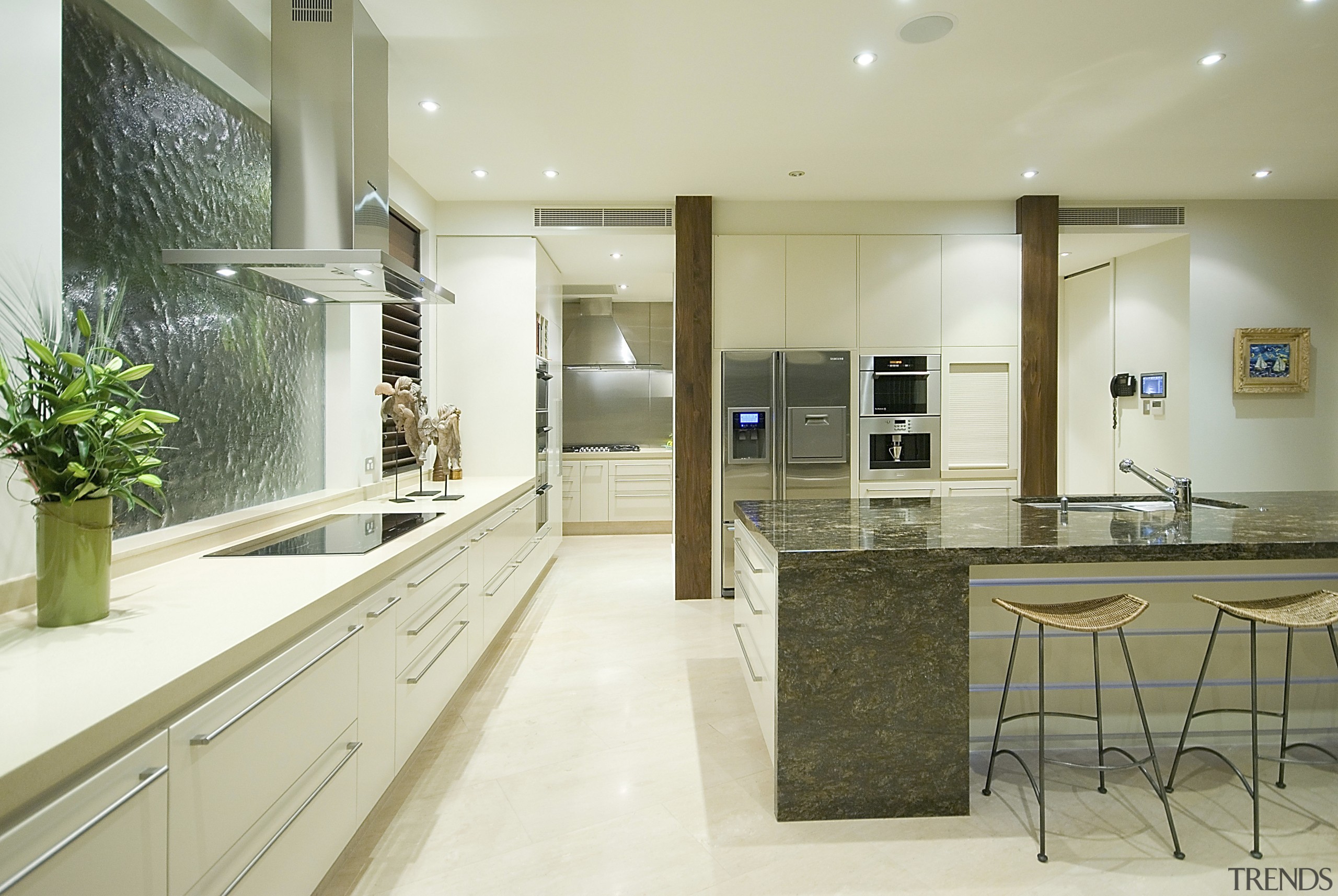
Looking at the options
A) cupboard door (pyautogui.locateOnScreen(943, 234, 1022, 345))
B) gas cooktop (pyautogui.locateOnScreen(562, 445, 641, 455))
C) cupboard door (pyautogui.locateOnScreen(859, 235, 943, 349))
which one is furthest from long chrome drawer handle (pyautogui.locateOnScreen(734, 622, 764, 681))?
gas cooktop (pyautogui.locateOnScreen(562, 445, 641, 455))

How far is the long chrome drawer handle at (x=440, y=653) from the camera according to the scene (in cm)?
222

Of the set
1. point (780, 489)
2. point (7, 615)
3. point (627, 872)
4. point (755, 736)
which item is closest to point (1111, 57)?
point (780, 489)

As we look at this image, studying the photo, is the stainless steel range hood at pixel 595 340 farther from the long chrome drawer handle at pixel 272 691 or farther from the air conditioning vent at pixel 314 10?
the long chrome drawer handle at pixel 272 691

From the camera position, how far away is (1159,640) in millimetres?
2373

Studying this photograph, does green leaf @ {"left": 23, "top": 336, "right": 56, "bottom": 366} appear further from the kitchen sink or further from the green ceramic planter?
the kitchen sink

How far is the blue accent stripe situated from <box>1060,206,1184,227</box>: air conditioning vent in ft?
10.6

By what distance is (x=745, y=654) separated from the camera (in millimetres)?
2797

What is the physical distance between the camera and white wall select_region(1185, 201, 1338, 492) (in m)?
4.79

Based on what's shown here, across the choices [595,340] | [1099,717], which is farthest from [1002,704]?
[595,340]

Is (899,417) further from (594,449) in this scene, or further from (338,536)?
(594,449)

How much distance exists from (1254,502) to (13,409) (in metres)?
4.07

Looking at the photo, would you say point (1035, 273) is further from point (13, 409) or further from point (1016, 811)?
point (13, 409)

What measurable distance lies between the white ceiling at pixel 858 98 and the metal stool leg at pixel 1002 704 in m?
2.25

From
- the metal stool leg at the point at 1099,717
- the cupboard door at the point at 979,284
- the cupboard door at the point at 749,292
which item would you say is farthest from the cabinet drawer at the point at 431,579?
the cupboard door at the point at 979,284
